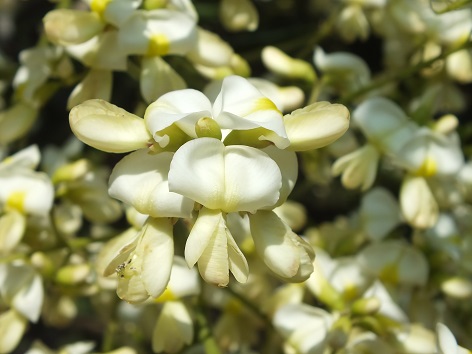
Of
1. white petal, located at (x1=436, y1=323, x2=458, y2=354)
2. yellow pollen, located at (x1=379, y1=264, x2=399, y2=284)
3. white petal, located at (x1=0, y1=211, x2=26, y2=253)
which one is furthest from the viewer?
yellow pollen, located at (x1=379, y1=264, x2=399, y2=284)

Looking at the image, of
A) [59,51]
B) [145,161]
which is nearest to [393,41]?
[59,51]

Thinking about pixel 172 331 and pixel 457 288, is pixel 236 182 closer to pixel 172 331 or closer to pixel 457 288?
pixel 172 331

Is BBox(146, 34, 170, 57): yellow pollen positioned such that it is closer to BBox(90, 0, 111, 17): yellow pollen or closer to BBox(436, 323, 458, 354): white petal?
BBox(90, 0, 111, 17): yellow pollen

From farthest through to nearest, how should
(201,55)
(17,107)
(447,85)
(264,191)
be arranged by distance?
(447,85) < (17,107) < (201,55) < (264,191)

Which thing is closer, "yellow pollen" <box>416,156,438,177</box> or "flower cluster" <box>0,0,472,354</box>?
"flower cluster" <box>0,0,472,354</box>

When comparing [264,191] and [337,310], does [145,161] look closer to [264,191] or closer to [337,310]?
[264,191]

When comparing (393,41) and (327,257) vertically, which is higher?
(393,41)

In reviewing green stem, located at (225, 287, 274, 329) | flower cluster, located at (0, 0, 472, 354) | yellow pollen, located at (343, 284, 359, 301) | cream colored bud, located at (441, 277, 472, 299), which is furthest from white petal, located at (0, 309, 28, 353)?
cream colored bud, located at (441, 277, 472, 299)

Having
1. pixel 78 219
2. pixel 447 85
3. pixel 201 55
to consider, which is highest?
pixel 201 55
